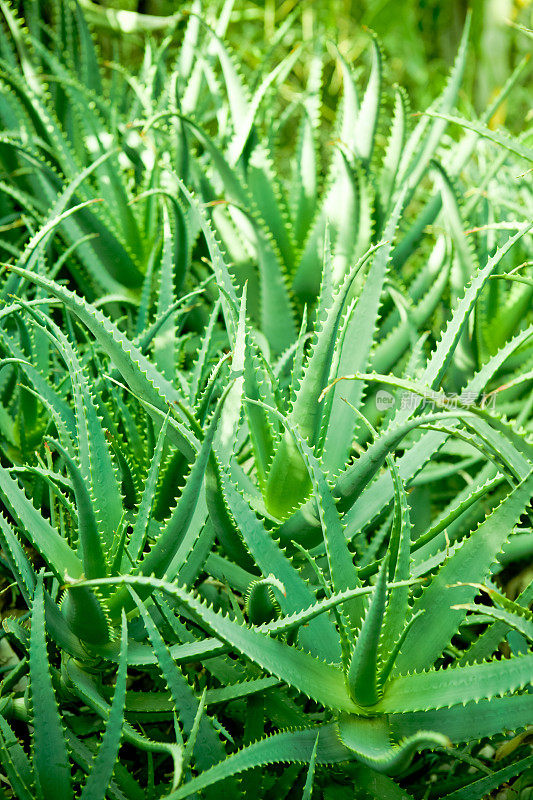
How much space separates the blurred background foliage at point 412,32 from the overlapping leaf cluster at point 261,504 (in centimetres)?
114

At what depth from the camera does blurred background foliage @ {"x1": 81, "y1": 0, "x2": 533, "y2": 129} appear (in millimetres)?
2211

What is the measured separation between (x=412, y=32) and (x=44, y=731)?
279cm

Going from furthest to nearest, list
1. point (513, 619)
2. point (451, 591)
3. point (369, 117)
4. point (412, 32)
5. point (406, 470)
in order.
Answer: point (412, 32) → point (369, 117) → point (406, 470) → point (451, 591) → point (513, 619)

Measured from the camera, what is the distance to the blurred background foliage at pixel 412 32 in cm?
221

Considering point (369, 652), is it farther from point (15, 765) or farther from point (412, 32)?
point (412, 32)

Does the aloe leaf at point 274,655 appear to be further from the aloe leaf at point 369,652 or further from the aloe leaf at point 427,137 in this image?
the aloe leaf at point 427,137

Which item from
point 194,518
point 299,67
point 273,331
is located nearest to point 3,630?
point 194,518

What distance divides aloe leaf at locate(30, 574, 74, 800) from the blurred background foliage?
6.05ft

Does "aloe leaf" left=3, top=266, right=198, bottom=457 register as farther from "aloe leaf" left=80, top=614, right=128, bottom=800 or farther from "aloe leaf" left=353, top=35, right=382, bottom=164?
"aloe leaf" left=353, top=35, right=382, bottom=164

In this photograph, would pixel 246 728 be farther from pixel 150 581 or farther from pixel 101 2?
pixel 101 2

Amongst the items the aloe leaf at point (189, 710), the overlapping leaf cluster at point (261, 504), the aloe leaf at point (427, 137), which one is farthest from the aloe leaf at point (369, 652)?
the aloe leaf at point (427, 137)

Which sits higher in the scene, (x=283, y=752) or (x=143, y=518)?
(x=143, y=518)

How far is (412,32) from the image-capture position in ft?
8.60

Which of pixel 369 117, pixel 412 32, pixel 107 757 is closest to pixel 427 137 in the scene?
pixel 369 117
